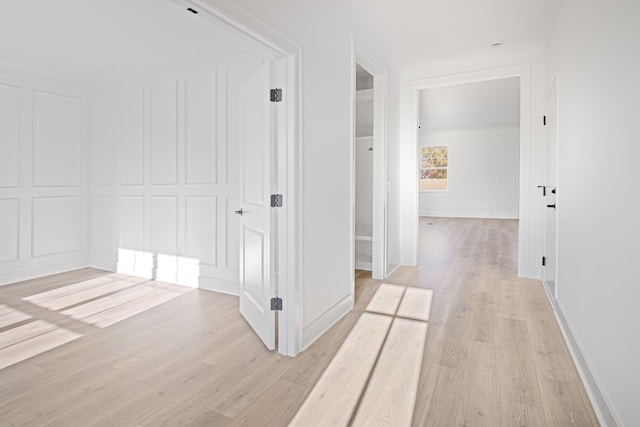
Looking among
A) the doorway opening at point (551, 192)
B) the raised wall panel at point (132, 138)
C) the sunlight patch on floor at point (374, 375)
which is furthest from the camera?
the raised wall panel at point (132, 138)

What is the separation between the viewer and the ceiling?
3076 millimetres

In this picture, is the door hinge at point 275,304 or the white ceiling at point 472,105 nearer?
the door hinge at point 275,304

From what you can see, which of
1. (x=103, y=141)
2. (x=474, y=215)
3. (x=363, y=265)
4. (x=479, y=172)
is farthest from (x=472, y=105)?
(x=103, y=141)

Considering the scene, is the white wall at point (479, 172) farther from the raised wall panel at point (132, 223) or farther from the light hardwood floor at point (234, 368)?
the raised wall panel at point (132, 223)

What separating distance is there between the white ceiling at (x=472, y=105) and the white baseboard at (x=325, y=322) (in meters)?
4.63

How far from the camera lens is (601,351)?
1805 millimetres

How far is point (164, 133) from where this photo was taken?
4.20 m

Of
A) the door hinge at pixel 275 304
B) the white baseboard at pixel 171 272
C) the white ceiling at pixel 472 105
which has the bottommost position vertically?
the white baseboard at pixel 171 272

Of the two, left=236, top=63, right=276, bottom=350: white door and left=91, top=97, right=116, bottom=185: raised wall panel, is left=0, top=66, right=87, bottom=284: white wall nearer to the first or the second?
left=91, top=97, right=116, bottom=185: raised wall panel

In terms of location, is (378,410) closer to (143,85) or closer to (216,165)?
(216,165)

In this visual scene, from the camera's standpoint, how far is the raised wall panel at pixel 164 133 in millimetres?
4113

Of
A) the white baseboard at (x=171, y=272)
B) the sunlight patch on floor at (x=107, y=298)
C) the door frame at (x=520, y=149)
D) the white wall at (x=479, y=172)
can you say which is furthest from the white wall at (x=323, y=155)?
the white wall at (x=479, y=172)

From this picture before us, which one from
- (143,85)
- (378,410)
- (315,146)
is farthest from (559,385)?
(143,85)

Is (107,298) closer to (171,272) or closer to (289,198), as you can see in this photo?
(171,272)
